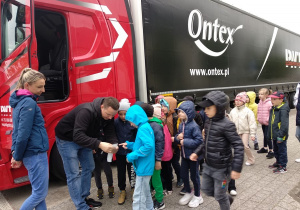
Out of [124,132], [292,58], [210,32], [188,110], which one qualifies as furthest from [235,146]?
[292,58]

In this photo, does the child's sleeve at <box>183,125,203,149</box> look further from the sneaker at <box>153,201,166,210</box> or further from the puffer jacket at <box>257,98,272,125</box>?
the puffer jacket at <box>257,98,272,125</box>

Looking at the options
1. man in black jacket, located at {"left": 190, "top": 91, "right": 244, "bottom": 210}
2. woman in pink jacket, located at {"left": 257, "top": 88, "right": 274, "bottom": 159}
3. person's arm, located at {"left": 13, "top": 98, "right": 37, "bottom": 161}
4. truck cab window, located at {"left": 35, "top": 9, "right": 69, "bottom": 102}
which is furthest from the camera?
woman in pink jacket, located at {"left": 257, "top": 88, "right": 274, "bottom": 159}

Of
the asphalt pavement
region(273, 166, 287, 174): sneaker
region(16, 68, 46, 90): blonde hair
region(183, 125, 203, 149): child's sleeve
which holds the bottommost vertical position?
the asphalt pavement

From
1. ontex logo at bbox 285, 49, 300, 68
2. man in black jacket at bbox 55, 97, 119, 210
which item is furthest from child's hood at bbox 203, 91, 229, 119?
ontex logo at bbox 285, 49, 300, 68

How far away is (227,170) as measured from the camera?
242cm

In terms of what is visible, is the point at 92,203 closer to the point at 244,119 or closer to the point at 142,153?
the point at 142,153

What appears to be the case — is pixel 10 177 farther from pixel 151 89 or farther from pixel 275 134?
pixel 275 134

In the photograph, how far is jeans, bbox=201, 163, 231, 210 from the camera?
7.80 feet

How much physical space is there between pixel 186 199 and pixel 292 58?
1089cm

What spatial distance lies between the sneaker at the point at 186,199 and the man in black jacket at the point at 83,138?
112 cm

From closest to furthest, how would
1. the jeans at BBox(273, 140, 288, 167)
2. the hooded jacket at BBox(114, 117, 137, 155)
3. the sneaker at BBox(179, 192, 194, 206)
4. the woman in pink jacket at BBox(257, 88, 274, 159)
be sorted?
the sneaker at BBox(179, 192, 194, 206)
the hooded jacket at BBox(114, 117, 137, 155)
the jeans at BBox(273, 140, 288, 167)
the woman in pink jacket at BBox(257, 88, 274, 159)

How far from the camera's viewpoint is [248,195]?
10.5 feet

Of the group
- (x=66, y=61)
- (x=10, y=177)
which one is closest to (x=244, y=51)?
(x=66, y=61)

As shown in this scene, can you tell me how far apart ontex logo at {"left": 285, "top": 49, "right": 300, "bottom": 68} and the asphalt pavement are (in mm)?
7837
